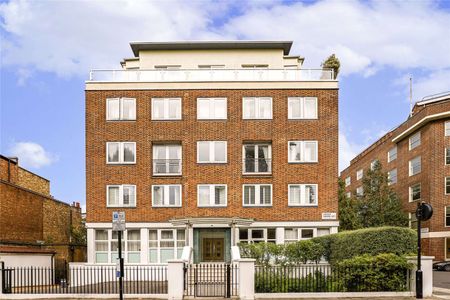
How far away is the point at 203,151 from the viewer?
121ft

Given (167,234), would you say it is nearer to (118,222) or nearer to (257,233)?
(257,233)

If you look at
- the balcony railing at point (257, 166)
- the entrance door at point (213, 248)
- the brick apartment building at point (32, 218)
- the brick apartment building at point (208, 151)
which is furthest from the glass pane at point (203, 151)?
the brick apartment building at point (32, 218)

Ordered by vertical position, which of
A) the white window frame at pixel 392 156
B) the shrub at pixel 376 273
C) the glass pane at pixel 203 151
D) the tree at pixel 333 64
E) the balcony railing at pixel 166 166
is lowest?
the shrub at pixel 376 273

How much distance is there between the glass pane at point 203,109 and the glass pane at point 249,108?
2578 mm

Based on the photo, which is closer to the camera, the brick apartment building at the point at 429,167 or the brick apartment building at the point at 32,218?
the brick apartment building at the point at 32,218

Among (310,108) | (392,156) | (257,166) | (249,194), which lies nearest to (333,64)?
(310,108)

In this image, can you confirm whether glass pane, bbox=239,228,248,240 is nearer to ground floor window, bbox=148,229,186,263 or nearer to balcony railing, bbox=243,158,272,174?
ground floor window, bbox=148,229,186,263

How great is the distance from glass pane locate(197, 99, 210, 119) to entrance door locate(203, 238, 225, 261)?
8228 millimetres

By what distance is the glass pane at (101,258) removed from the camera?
3609 cm

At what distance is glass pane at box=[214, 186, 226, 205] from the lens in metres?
36.7

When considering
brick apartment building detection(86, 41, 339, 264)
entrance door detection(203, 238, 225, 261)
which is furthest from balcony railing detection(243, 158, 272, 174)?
entrance door detection(203, 238, 225, 261)

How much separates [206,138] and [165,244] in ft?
24.9

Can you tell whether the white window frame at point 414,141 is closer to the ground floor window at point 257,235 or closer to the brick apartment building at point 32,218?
the ground floor window at point 257,235

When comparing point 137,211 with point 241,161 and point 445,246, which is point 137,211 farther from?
point 445,246
